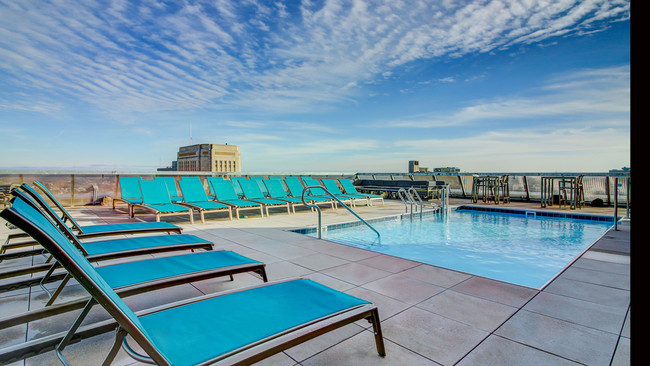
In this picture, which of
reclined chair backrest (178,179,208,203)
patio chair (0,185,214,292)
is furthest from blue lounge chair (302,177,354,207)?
patio chair (0,185,214,292)

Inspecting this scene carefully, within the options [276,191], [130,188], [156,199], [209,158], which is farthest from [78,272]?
[209,158]

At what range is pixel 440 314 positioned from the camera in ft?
8.30

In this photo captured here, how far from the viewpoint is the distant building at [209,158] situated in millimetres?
50494

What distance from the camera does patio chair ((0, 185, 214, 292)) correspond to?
270 cm

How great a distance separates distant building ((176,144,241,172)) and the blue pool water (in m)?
44.2

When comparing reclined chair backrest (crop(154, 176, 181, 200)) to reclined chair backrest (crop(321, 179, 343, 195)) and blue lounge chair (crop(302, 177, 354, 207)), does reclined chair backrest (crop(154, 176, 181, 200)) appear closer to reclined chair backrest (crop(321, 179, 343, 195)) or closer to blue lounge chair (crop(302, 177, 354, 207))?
blue lounge chair (crop(302, 177, 354, 207))

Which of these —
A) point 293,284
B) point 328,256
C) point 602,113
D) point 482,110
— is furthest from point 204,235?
point 602,113

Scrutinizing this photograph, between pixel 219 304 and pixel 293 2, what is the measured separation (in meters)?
9.71

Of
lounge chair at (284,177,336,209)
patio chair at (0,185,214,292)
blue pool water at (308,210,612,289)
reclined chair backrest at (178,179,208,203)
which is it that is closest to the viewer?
patio chair at (0,185,214,292)

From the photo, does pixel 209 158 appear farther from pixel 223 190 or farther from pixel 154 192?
pixel 154 192

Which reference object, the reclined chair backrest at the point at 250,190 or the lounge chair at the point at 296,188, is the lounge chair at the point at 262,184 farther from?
the lounge chair at the point at 296,188

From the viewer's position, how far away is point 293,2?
31.6 ft

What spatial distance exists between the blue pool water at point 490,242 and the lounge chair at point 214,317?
8.14 ft

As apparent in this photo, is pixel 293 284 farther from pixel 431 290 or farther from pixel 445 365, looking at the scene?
pixel 431 290
